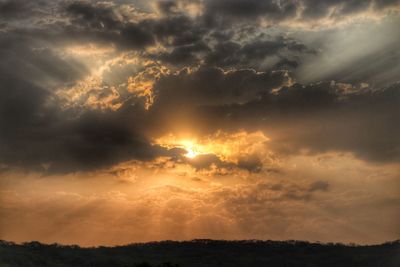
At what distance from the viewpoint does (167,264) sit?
176 m

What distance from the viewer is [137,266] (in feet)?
580

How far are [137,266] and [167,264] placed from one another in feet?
36.2
